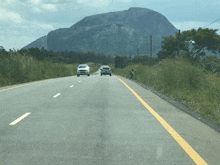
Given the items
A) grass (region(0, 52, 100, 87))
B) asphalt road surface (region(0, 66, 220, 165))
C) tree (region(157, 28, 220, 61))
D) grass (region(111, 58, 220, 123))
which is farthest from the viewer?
tree (region(157, 28, 220, 61))

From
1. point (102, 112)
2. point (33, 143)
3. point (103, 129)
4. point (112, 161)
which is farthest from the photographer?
point (102, 112)

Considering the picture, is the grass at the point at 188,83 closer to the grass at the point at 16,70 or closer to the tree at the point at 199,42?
the grass at the point at 16,70

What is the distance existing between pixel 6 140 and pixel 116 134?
2340 mm

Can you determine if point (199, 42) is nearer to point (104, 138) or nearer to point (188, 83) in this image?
point (188, 83)

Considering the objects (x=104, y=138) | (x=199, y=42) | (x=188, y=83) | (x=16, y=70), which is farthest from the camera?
(x=199, y=42)

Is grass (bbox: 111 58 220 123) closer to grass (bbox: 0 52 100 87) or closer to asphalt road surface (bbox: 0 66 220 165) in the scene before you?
asphalt road surface (bbox: 0 66 220 165)

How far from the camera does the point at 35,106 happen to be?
1155 cm

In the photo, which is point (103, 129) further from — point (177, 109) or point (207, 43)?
point (207, 43)

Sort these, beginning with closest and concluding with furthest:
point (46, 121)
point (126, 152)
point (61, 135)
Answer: point (126, 152)
point (61, 135)
point (46, 121)

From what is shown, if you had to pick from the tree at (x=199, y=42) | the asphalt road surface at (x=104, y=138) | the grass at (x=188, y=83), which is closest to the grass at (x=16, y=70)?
the grass at (x=188, y=83)

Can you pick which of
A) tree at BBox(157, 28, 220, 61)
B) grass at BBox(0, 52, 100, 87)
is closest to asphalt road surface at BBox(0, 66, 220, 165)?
grass at BBox(0, 52, 100, 87)

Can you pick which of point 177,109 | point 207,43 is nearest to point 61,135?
point 177,109

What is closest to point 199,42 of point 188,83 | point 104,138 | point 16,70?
point 16,70

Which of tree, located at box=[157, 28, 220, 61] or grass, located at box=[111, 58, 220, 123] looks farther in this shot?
tree, located at box=[157, 28, 220, 61]
